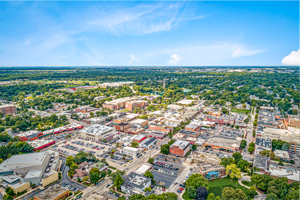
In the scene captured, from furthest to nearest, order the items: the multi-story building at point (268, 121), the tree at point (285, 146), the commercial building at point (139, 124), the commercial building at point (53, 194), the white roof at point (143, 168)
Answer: the commercial building at point (139, 124) < the multi-story building at point (268, 121) < the tree at point (285, 146) < the white roof at point (143, 168) < the commercial building at point (53, 194)

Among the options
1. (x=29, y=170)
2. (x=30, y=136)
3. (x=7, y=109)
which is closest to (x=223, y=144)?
(x=29, y=170)

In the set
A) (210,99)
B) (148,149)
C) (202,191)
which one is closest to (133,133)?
(148,149)

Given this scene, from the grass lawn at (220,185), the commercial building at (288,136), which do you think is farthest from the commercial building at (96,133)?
the commercial building at (288,136)

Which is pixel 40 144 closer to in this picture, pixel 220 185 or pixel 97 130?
pixel 97 130

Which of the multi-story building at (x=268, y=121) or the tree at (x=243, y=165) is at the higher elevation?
Answer: the multi-story building at (x=268, y=121)

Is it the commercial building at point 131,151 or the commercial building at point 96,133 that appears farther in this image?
the commercial building at point 96,133

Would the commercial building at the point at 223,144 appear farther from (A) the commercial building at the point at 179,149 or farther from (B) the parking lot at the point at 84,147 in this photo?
(B) the parking lot at the point at 84,147

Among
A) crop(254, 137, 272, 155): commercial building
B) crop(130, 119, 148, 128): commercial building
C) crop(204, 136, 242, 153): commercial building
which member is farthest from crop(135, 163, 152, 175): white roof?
crop(254, 137, 272, 155): commercial building
